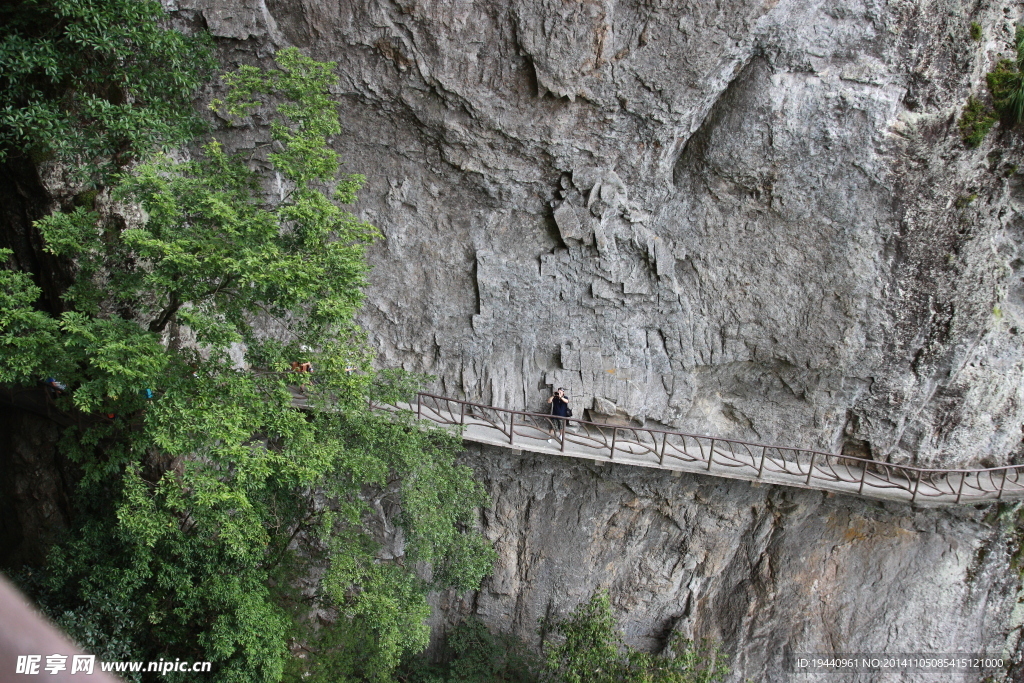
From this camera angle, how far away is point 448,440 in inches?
416

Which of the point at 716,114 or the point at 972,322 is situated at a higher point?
the point at 716,114

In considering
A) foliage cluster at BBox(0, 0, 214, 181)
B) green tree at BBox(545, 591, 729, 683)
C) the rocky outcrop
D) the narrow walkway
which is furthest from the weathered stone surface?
green tree at BBox(545, 591, 729, 683)

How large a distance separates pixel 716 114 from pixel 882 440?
290 inches

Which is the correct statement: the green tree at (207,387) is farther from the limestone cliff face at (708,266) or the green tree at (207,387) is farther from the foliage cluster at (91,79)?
the limestone cliff face at (708,266)

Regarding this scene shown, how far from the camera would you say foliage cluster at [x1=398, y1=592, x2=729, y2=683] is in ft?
37.7

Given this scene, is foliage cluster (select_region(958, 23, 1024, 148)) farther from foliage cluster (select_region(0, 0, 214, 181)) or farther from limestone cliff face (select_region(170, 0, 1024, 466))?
foliage cluster (select_region(0, 0, 214, 181))

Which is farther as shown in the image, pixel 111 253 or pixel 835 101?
pixel 835 101

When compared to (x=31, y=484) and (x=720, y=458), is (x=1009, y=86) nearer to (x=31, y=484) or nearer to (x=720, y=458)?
(x=720, y=458)

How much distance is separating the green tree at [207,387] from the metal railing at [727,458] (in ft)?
8.85

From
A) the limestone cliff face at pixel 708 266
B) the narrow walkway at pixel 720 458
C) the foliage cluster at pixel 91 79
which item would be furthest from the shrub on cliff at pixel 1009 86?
the foliage cluster at pixel 91 79

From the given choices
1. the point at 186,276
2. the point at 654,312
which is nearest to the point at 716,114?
the point at 654,312

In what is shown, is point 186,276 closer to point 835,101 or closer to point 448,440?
point 448,440

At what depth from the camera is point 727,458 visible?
13445mm

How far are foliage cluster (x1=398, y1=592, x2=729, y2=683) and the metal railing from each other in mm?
2874
